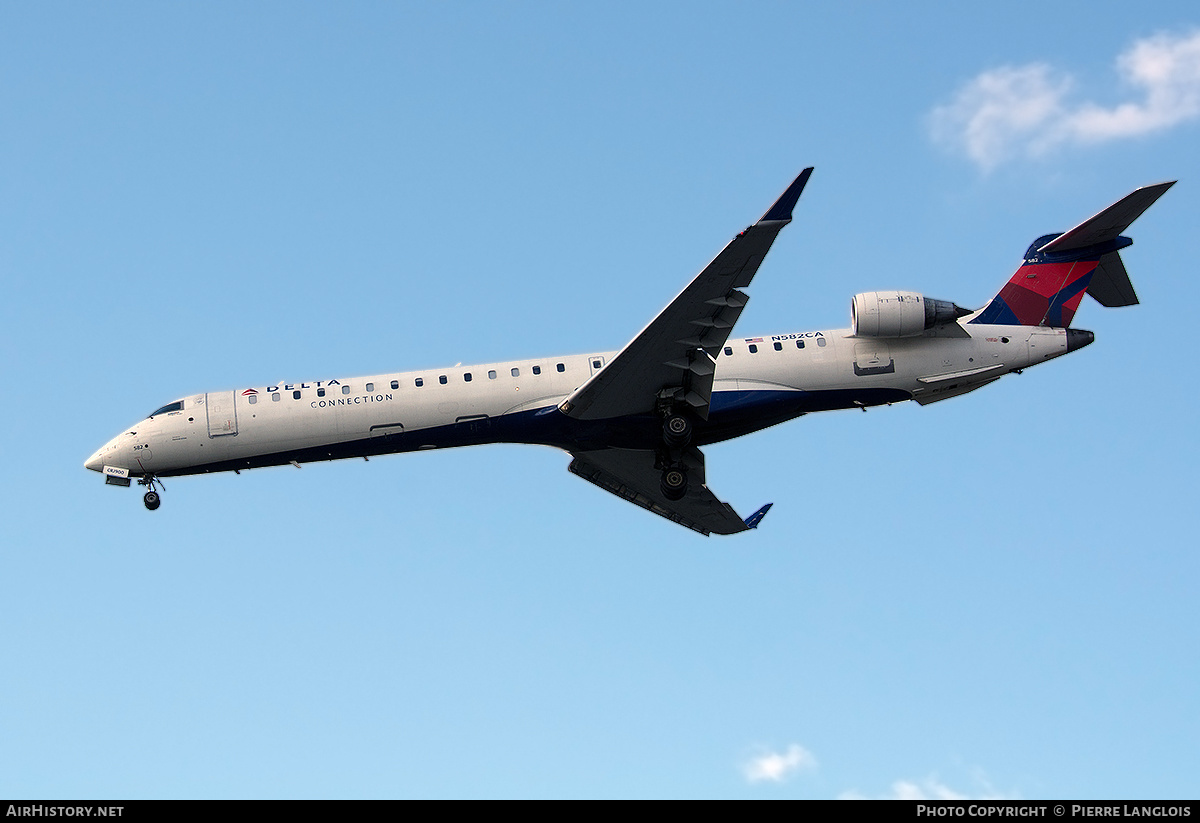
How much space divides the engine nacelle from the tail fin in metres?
1.83

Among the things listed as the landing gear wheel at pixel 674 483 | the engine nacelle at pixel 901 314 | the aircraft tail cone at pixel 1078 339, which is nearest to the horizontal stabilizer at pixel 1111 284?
the aircraft tail cone at pixel 1078 339

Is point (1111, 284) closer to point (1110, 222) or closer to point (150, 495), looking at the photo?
point (1110, 222)

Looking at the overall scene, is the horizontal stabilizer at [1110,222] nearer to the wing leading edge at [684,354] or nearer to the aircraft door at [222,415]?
the wing leading edge at [684,354]

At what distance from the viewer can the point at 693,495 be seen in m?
33.3

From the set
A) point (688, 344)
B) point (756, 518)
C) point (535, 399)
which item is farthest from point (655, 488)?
point (688, 344)

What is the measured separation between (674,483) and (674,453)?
830mm

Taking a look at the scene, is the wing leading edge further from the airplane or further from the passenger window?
the passenger window

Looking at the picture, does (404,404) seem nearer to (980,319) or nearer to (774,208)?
(774,208)

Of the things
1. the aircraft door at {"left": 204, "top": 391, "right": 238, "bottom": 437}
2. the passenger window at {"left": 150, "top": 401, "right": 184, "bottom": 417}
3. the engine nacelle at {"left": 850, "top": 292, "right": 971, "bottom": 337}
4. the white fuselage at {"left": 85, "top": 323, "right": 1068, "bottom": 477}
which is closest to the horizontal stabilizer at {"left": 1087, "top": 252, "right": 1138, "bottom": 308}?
the white fuselage at {"left": 85, "top": 323, "right": 1068, "bottom": 477}

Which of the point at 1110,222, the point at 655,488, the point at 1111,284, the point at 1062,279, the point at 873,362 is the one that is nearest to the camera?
the point at 873,362

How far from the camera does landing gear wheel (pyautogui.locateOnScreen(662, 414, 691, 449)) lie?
1100 inches

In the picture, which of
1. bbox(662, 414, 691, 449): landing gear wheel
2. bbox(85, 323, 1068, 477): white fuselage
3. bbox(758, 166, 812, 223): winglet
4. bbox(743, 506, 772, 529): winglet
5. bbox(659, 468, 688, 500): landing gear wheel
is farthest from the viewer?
bbox(743, 506, 772, 529): winglet

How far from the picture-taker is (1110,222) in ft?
95.8
